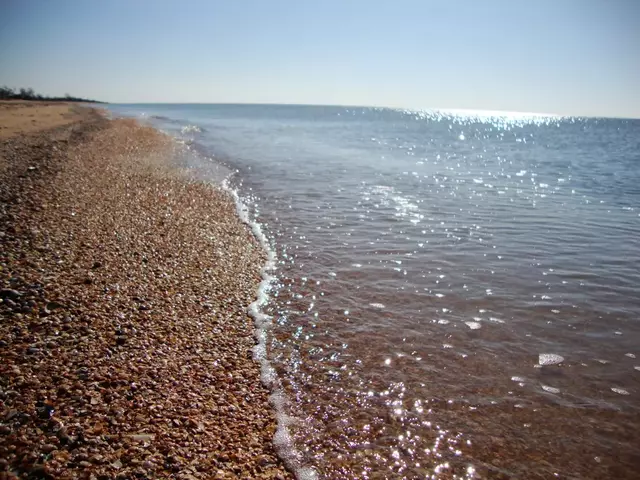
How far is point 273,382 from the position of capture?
18.6 feet

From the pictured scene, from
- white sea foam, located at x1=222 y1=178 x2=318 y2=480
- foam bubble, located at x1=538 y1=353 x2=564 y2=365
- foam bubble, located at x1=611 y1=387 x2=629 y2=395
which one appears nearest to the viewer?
white sea foam, located at x1=222 y1=178 x2=318 y2=480

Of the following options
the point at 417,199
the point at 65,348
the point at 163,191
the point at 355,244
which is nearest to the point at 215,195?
the point at 163,191

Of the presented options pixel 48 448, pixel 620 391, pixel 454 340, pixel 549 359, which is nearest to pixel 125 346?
pixel 48 448

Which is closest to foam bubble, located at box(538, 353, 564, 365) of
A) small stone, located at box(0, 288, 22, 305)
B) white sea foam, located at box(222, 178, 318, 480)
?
white sea foam, located at box(222, 178, 318, 480)

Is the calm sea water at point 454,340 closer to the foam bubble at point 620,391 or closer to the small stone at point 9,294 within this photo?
the foam bubble at point 620,391

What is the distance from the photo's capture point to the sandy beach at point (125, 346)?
→ 4.01 m

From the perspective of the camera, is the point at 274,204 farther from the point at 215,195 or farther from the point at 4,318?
the point at 4,318

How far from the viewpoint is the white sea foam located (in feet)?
14.3

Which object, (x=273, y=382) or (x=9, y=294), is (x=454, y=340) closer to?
(x=273, y=382)

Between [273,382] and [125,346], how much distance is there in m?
2.32

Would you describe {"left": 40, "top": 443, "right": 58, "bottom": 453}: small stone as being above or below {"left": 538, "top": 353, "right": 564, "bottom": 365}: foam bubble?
above

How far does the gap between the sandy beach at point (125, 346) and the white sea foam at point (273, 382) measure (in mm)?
123

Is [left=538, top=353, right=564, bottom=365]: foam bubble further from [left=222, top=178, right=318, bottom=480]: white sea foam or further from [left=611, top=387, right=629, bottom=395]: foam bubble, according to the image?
[left=222, top=178, right=318, bottom=480]: white sea foam

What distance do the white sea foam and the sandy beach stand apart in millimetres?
123
